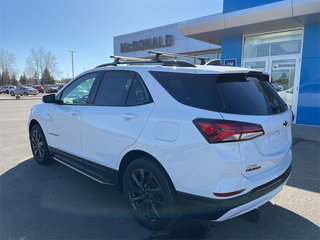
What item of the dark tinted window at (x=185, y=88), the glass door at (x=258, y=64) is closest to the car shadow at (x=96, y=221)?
the dark tinted window at (x=185, y=88)

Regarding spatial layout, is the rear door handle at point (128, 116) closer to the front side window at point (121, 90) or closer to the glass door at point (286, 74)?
the front side window at point (121, 90)

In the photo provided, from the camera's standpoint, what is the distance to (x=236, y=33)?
30.1ft

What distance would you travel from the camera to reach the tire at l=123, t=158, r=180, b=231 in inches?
88.9

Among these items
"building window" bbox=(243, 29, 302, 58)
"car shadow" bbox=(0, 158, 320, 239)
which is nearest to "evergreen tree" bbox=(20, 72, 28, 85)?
"building window" bbox=(243, 29, 302, 58)

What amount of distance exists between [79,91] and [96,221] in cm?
194

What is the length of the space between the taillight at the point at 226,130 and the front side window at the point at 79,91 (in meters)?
2.01

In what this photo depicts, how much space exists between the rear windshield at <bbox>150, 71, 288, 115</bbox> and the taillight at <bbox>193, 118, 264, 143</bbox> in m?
0.13

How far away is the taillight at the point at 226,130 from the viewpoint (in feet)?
6.41

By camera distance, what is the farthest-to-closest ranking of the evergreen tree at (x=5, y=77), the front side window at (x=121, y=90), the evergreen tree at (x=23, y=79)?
the evergreen tree at (x=23, y=79)
the evergreen tree at (x=5, y=77)
the front side window at (x=121, y=90)

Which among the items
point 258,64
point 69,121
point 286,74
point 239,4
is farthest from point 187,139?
point 239,4

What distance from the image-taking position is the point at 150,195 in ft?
8.07

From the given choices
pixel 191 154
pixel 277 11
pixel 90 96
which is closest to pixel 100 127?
pixel 90 96

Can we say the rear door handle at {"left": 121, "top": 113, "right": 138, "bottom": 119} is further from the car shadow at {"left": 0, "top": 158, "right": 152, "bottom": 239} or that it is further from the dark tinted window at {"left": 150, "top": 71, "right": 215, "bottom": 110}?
the car shadow at {"left": 0, "top": 158, "right": 152, "bottom": 239}

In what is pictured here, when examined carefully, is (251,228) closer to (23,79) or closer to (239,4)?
(239,4)
